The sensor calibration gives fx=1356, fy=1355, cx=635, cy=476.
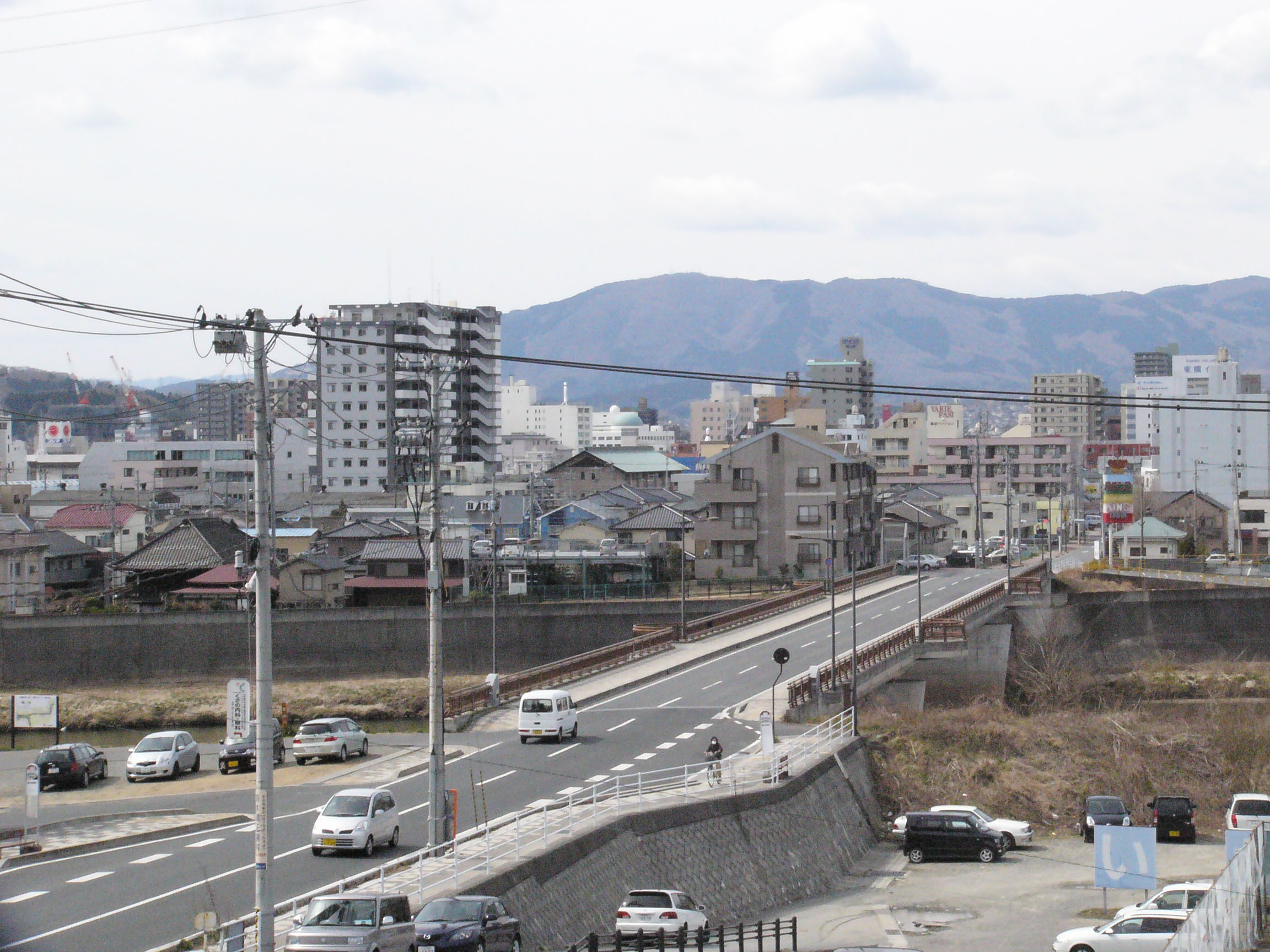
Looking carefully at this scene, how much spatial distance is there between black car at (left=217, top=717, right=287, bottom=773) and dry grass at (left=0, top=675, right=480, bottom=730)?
16.3m

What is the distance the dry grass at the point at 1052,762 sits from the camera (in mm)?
38031

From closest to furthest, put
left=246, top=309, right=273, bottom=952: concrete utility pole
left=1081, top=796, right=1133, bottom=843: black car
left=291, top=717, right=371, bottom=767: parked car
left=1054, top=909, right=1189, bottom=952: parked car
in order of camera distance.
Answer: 1. left=246, top=309, right=273, bottom=952: concrete utility pole
2. left=1054, top=909, right=1189, bottom=952: parked car
3. left=1081, top=796, right=1133, bottom=843: black car
4. left=291, top=717, right=371, bottom=767: parked car

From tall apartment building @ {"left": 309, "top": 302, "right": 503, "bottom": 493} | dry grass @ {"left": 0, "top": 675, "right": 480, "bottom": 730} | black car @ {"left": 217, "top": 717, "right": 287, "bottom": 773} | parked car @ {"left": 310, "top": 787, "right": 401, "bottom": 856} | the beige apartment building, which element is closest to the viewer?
parked car @ {"left": 310, "top": 787, "right": 401, "bottom": 856}

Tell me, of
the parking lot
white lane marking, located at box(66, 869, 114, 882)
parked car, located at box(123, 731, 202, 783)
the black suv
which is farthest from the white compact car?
parked car, located at box(123, 731, 202, 783)

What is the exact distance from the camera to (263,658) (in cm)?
1575

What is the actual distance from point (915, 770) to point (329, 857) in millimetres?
20080

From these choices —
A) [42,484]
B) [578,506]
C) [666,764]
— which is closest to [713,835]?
[666,764]

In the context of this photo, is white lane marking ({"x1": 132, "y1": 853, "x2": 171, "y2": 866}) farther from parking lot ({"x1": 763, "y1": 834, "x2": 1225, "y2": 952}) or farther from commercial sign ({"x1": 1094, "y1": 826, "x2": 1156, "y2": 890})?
commercial sign ({"x1": 1094, "y1": 826, "x2": 1156, "y2": 890})

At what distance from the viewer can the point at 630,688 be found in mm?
46375

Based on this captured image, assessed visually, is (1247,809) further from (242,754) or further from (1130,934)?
(242,754)

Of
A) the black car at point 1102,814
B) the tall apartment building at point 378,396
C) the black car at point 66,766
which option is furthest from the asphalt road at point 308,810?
the tall apartment building at point 378,396

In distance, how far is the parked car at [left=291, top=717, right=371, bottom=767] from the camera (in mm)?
36781

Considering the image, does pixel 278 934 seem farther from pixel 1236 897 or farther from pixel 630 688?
pixel 630 688

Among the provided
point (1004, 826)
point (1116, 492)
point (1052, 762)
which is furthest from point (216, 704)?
point (1116, 492)
